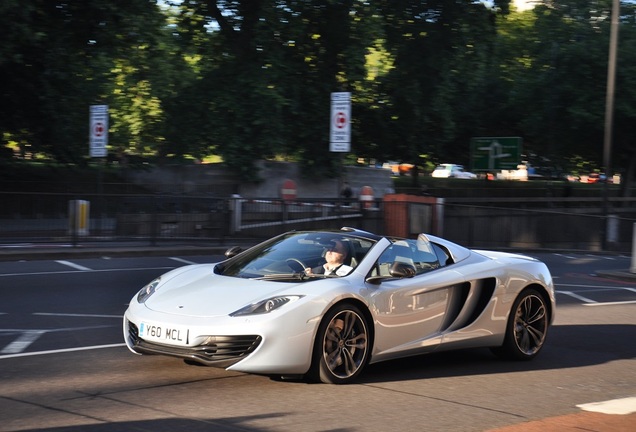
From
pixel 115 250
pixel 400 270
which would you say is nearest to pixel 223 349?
pixel 400 270

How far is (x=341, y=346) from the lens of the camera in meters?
7.45

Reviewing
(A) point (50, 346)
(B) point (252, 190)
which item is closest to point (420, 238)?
(A) point (50, 346)

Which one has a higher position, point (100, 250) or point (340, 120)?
point (340, 120)

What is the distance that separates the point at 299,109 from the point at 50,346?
25.2 metres

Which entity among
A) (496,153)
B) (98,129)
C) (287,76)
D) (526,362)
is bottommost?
(526,362)

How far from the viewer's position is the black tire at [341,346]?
7.29m

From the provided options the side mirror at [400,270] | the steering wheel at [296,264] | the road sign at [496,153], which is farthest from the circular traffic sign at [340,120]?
the road sign at [496,153]

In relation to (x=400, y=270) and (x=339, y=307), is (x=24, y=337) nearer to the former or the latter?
(x=339, y=307)

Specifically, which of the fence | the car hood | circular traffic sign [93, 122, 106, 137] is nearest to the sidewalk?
the fence

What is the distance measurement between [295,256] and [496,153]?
33770 millimetres

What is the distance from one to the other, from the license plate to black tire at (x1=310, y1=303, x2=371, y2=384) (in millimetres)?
1001

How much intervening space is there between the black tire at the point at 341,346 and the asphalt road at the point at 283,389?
0.12 m

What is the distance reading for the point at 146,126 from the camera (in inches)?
1666

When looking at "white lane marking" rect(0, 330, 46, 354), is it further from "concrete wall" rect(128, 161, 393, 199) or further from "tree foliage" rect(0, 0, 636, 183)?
"concrete wall" rect(128, 161, 393, 199)
